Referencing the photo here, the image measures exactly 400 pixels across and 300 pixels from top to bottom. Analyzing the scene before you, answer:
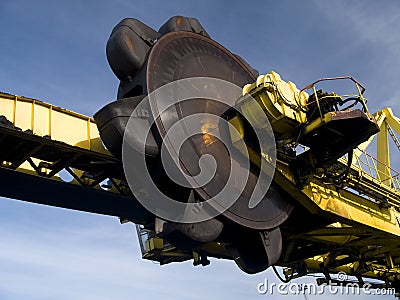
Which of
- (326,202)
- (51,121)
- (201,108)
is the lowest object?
(326,202)

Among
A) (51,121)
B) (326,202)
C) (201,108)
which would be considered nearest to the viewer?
(51,121)

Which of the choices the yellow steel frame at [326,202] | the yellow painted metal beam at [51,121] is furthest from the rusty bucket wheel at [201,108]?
the yellow painted metal beam at [51,121]

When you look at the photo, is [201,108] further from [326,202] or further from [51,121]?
[326,202]

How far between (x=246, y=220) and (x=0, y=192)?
207 inches

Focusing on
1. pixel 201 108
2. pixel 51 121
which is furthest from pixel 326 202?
pixel 51 121

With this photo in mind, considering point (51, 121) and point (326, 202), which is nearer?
point (51, 121)

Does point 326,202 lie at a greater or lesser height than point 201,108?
lesser

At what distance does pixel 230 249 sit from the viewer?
37.9ft

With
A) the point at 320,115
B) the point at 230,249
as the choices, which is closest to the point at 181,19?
the point at 320,115

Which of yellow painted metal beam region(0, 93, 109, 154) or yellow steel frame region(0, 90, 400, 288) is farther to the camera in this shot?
yellow steel frame region(0, 90, 400, 288)

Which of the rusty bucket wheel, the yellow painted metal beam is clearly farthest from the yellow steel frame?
the rusty bucket wheel

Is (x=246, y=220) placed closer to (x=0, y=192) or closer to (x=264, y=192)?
(x=264, y=192)

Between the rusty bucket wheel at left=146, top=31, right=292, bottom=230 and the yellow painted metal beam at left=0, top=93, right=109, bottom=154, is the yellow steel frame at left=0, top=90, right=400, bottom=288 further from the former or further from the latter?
the rusty bucket wheel at left=146, top=31, right=292, bottom=230

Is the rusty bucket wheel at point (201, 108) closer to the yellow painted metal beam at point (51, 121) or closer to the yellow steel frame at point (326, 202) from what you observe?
the yellow steel frame at point (326, 202)
